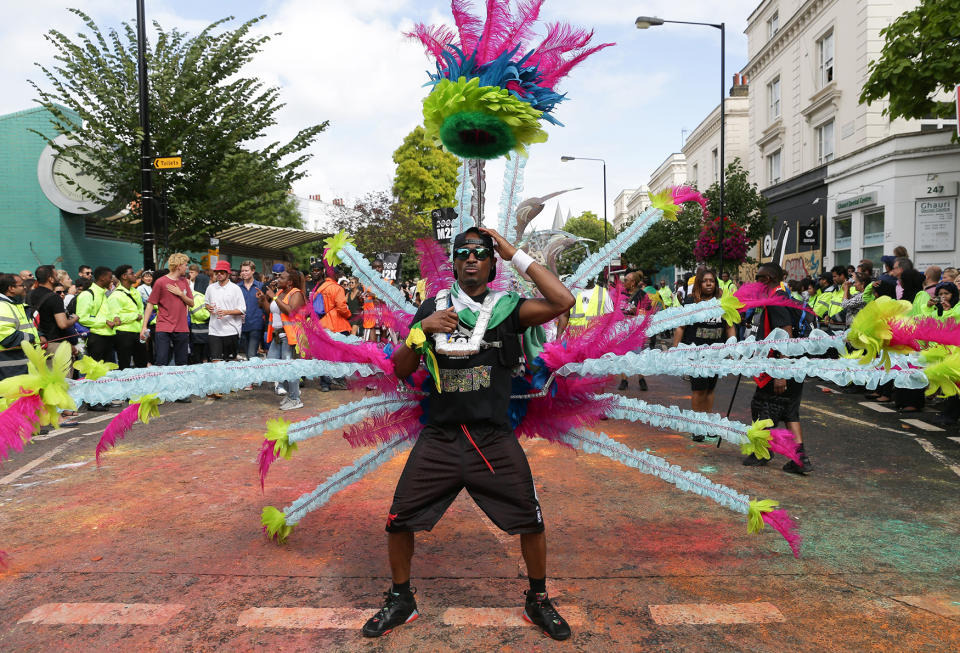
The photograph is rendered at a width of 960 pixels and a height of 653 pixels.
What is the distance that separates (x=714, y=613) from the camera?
2.98 metres

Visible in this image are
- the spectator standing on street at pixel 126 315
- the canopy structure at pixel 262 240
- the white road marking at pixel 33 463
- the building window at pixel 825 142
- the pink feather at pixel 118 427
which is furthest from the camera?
the building window at pixel 825 142

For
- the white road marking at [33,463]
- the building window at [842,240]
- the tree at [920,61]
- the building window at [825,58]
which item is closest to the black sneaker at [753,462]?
the white road marking at [33,463]

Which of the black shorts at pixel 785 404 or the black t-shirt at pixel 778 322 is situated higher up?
the black t-shirt at pixel 778 322

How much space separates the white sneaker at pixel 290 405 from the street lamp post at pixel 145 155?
463 centimetres

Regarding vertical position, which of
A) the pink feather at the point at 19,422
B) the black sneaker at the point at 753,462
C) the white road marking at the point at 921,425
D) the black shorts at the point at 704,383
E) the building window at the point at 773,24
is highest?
the building window at the point at 773,24

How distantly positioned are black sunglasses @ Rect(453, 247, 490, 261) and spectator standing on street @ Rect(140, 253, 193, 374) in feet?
21.8

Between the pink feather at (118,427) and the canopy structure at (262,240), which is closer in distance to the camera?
the pink feather at (118,427)

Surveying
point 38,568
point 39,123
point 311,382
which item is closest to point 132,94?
point 39,123

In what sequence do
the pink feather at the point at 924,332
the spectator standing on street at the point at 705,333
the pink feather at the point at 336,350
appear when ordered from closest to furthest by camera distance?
the pink feather at the point at 924,332 → the pink feather at the point at 336,350 → the spectator standing on street at the point at 705,333

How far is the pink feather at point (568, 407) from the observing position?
3.26 metres

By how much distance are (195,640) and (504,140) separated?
268 centimetres

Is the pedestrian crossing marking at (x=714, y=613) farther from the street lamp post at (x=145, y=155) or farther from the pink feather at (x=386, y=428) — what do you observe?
the street lamp post at (x=145, y=155)

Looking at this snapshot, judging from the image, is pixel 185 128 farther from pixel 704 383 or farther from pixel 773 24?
pixel 773 24

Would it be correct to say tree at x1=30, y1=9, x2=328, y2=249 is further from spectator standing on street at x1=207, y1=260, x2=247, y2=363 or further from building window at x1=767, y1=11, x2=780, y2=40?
building window at x1=767, y1=11, x2=780, y2=40
